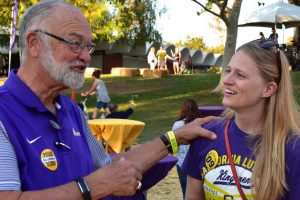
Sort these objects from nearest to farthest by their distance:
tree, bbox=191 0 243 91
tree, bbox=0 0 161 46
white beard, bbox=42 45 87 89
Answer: white beard, bbox=42 45 87 89
tree, bbox=191 0 243 91
tree, bbox=0 0 161 46

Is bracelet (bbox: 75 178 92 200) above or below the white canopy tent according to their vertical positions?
below

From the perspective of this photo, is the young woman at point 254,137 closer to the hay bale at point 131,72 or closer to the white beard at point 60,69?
the white beard at point 60,69

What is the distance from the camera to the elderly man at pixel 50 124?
1.94 meters

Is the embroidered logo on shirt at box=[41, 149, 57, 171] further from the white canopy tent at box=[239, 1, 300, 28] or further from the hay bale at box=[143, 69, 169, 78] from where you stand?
the hay bale at box=[143, 69, 169, 78]

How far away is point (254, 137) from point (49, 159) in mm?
1011

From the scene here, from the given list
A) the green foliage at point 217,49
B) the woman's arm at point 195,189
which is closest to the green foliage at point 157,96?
the woman's arm at point 195,189

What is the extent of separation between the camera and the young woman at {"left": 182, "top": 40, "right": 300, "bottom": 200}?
2350 millimetres

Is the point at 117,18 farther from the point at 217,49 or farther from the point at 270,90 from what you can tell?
the point at 217,49

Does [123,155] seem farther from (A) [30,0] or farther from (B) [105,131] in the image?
(A) [30,0]

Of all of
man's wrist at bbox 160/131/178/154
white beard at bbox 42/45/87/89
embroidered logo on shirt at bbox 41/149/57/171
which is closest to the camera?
embroidered logo on shirt at bbox 41/149/57/171

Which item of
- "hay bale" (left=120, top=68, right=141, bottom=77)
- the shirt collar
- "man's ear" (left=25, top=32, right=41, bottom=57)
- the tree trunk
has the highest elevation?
the tree trunk

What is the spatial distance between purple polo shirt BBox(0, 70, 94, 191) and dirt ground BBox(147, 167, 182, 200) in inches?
181

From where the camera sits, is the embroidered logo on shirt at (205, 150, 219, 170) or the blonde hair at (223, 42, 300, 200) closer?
the blonde hair at (223, 42, 300, 200)

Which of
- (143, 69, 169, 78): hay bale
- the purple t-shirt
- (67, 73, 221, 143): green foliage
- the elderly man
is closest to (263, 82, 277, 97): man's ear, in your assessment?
the purple t-shirt
